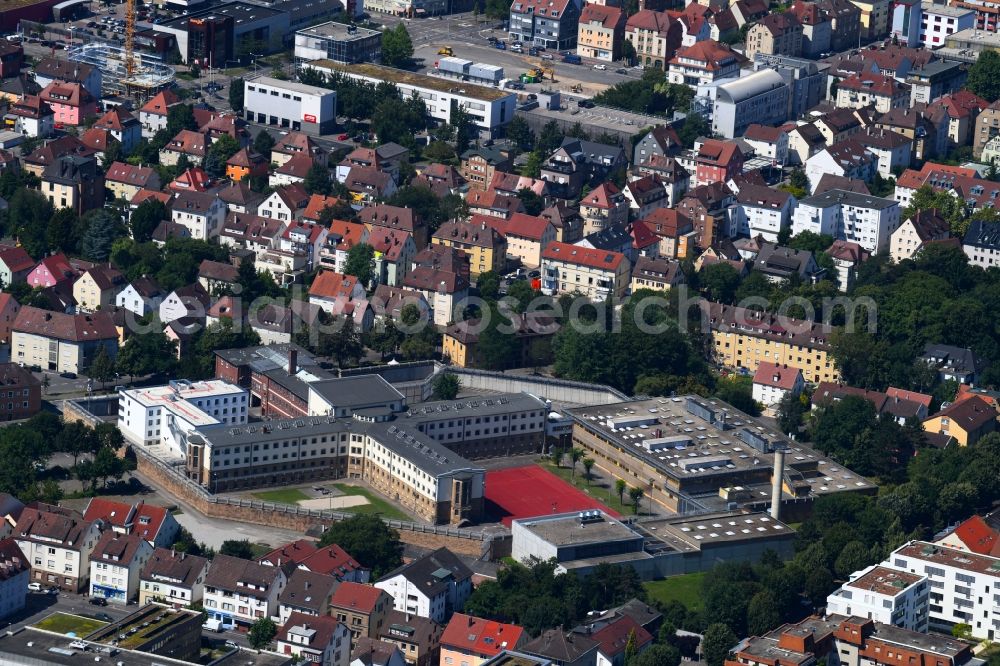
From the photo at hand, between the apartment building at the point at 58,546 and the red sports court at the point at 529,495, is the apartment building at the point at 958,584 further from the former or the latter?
the apartment building at the point at 58,546

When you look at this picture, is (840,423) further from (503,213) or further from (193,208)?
(193,208)

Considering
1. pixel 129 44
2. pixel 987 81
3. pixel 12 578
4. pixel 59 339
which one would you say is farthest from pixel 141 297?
pixel 987 81

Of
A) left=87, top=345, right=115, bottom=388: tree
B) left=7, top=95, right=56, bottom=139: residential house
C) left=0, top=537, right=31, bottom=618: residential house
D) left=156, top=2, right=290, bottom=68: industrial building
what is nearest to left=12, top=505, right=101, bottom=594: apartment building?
left=0, top=537, right=31, bottom=618: residential house

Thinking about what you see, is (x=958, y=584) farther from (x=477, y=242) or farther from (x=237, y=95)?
(x=237, y=95)

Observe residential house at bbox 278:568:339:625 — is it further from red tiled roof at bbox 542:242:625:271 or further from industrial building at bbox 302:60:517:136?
industrial building at bbox 302:60:517:136

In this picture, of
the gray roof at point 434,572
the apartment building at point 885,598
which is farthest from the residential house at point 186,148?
the apartment building at point 885,598

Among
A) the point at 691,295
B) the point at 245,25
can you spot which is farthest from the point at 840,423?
the point at 245,25
